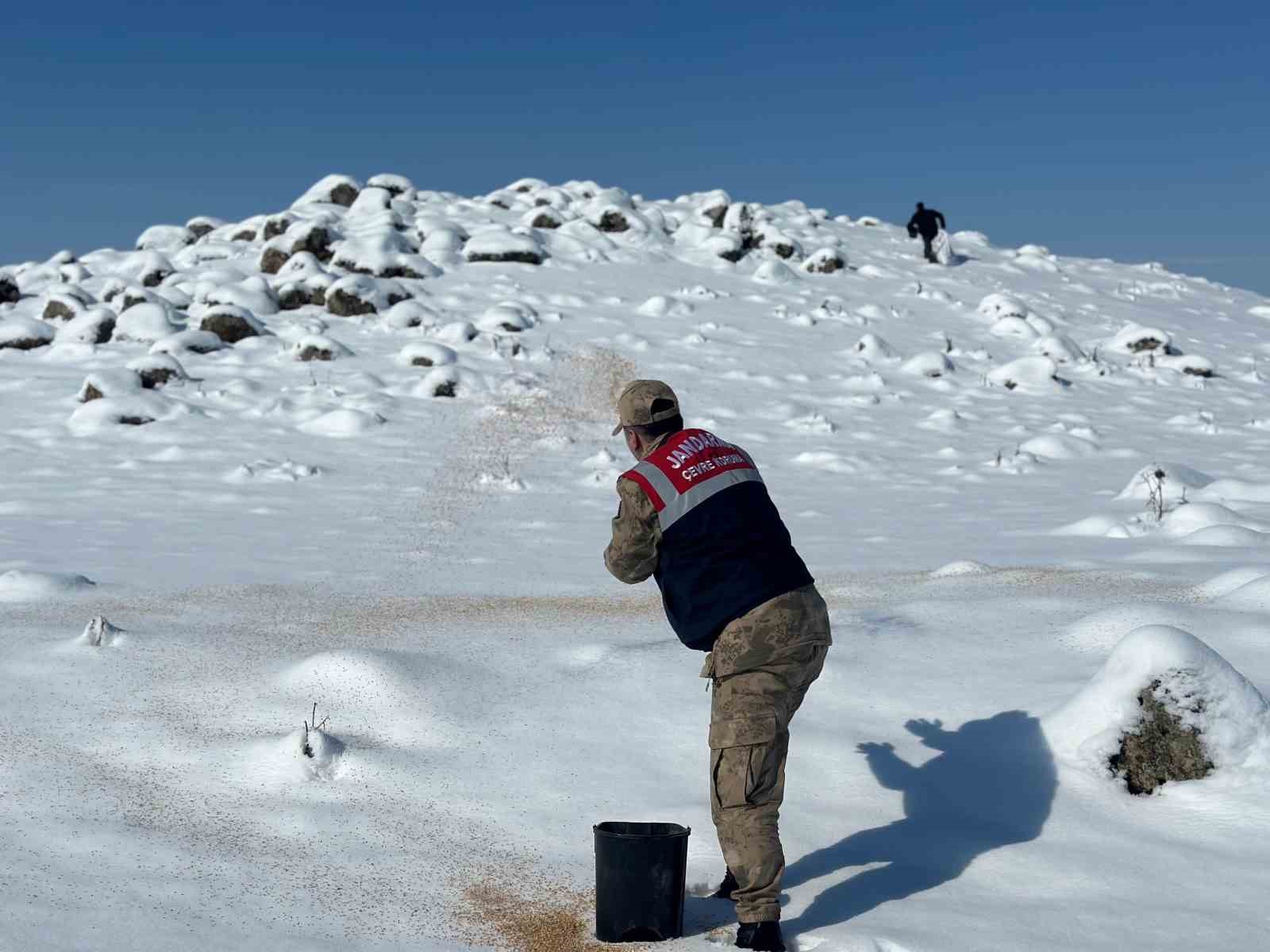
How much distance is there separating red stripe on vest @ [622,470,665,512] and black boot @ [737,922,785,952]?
3.80 ft

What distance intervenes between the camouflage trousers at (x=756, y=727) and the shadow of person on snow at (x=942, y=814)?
0.28 m

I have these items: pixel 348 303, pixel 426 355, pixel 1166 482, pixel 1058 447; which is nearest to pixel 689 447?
pixel 1166 482

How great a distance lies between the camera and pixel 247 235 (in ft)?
80.6

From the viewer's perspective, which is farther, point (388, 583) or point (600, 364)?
point (600, 364)

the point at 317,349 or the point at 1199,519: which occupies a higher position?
the point at 317,349

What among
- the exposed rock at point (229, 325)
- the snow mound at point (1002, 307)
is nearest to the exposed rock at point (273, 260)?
the exposed rock at point (229, 325)

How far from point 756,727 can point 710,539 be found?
54 centimetres

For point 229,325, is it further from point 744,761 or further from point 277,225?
point 744,761

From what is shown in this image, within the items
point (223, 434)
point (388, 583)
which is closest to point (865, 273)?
point (223, 434)

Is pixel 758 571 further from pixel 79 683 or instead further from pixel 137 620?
pixel 137 620

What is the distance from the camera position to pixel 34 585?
6473 mm

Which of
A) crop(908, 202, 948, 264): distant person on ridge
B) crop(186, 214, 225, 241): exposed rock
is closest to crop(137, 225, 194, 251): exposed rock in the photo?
crop(186, 214, 225, 241): exposed rock

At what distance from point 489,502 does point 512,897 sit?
676 centimetres

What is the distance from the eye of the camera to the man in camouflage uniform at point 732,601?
10.8 ft
